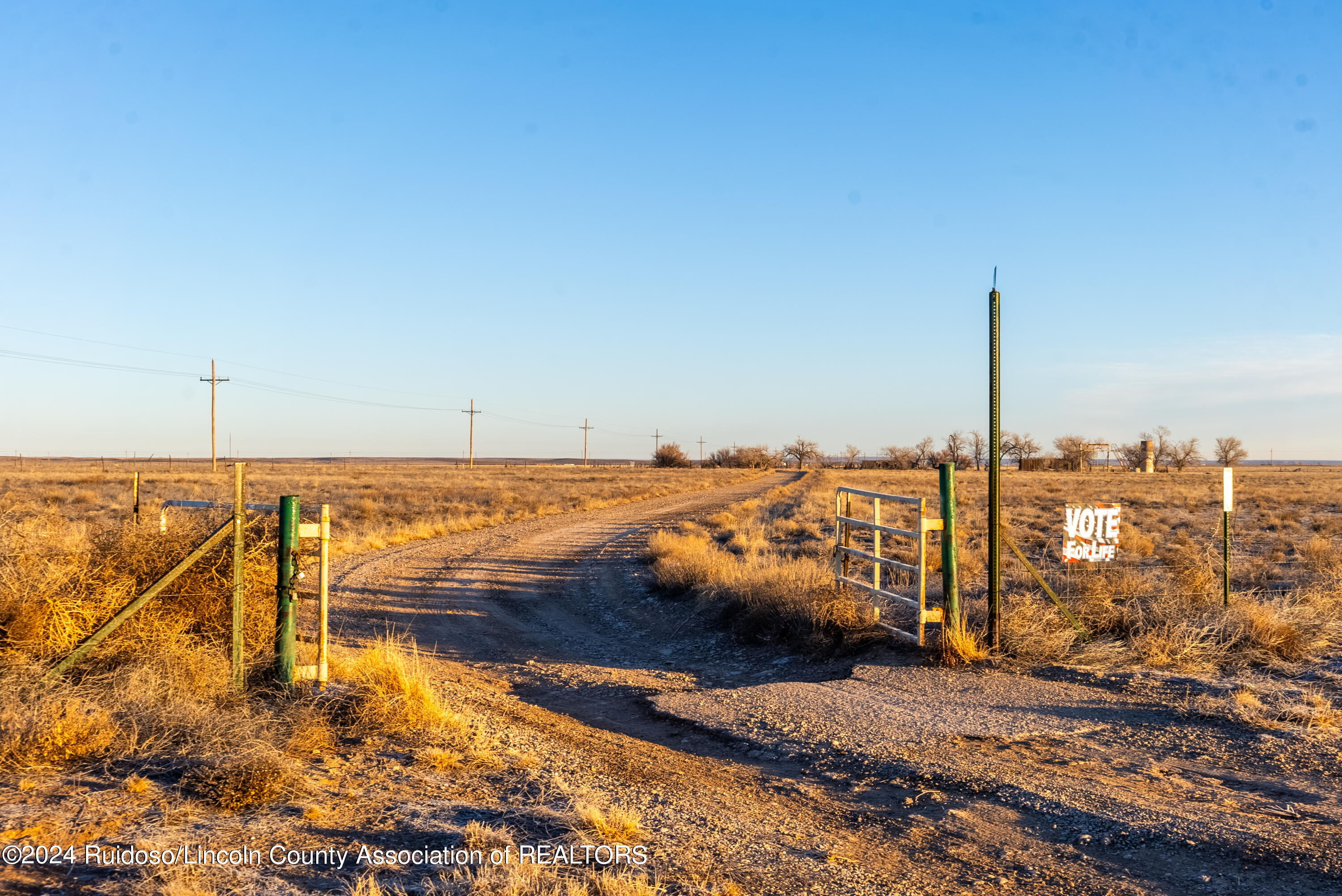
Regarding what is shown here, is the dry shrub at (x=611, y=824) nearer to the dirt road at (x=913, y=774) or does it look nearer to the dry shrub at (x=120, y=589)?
the dirt road at (x=913, y=774)

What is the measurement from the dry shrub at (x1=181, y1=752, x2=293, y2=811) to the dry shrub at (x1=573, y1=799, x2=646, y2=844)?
1690mm

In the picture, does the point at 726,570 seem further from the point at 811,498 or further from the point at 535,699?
the point at 811,498

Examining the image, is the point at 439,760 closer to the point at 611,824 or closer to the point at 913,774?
the point at 611,824

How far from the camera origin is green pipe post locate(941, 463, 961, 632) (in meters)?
8.45

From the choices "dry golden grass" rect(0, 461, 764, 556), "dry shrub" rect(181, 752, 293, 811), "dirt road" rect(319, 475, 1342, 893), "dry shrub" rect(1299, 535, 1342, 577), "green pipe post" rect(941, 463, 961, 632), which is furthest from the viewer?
"dry golden grass" rect(0, 461, 764, 556)

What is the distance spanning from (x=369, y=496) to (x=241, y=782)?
3739cm

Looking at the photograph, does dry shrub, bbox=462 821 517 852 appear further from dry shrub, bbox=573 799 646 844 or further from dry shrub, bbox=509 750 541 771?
dry shrub, bbox=509 750 541 771

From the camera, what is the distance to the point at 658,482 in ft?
222

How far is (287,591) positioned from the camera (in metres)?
6.54

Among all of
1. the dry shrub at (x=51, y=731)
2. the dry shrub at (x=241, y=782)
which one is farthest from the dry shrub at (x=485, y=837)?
the dry shrub at (x=51, y=731)

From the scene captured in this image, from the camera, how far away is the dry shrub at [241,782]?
4539mm

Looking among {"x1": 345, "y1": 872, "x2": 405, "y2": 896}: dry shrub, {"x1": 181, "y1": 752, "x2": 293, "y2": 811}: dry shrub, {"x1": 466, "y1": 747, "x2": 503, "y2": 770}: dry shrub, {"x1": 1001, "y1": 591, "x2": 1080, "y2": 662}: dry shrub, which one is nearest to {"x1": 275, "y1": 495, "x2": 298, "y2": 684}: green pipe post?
{"x1": 181, "y1": 752, "x2": 293, "y2": 811}: dry shrub

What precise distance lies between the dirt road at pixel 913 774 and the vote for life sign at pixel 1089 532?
1748 mm

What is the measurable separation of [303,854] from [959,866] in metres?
3.16
